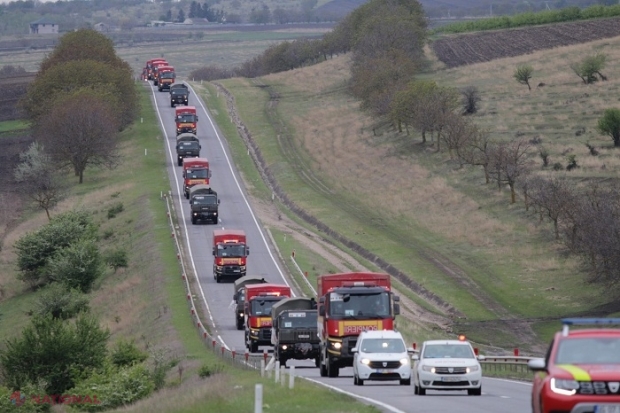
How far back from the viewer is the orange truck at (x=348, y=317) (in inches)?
1328

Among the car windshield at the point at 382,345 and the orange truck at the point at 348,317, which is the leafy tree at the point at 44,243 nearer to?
the orange truck at the point at 348,317

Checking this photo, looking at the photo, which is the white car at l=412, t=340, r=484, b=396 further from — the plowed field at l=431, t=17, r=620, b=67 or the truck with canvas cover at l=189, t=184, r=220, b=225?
the plowed field at l=431, t=17, r=620, b=67

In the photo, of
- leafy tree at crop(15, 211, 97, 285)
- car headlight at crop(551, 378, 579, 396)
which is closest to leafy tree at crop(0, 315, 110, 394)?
car headlight at crop(551, 378, 579, 396)

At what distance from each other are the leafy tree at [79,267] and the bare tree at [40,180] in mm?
20535

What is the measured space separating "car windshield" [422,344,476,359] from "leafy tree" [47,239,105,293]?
44321 mm

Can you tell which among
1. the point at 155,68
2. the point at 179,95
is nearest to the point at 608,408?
the point at 179,95

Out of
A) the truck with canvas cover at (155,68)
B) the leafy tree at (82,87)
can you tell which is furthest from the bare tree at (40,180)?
the truck with canvas cover at (155,68)

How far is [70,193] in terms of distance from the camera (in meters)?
103

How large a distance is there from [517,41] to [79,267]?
100584 mm

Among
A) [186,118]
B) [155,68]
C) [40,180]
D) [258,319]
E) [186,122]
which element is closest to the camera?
[258,319]

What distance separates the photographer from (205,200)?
3150 inches

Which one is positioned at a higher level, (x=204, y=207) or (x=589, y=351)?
(x=589, y=351)

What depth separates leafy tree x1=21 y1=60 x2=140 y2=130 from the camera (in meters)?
122

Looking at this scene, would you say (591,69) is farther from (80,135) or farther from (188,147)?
(80,135)
